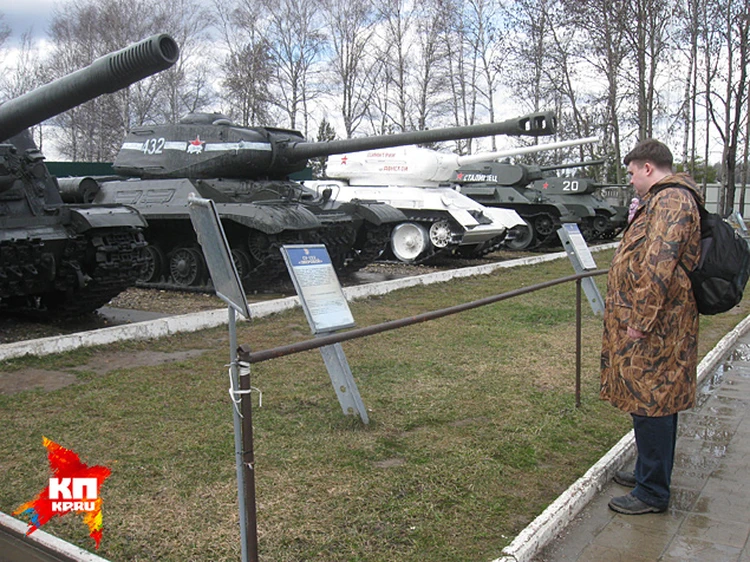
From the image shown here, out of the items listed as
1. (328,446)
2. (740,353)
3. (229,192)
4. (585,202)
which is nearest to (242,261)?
(229,192)

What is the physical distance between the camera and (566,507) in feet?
12.2


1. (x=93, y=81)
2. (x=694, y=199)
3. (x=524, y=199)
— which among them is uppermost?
(x=93, y=81)

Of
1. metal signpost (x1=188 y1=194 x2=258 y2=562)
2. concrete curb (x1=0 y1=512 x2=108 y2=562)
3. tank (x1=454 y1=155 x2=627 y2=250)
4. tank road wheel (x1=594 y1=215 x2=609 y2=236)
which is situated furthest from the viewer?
tank road wheel (x1=594 y1=215 x2=609 y2=236)

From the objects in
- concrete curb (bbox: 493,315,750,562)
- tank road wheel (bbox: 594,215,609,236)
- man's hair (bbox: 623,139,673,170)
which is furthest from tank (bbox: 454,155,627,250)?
man's hair (bbox: 623,139,673,170)

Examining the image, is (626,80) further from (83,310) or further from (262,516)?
(262,516)

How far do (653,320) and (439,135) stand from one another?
21.0ft

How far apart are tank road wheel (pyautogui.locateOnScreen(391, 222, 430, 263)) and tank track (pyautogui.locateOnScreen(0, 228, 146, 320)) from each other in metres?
7.58

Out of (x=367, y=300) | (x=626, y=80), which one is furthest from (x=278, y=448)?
(x=626, y=80)

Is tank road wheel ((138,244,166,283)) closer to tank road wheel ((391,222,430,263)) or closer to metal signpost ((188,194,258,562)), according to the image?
tank road wheel ((391,222,430,263))

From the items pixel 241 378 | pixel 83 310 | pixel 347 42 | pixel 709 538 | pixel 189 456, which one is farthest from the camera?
pixel 347 42

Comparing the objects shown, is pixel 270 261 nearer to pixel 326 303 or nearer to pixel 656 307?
pixel 326 303

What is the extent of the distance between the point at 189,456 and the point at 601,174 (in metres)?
41.3

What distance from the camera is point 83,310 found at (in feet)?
29.8

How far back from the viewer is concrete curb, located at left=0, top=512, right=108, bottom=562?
312 cm
